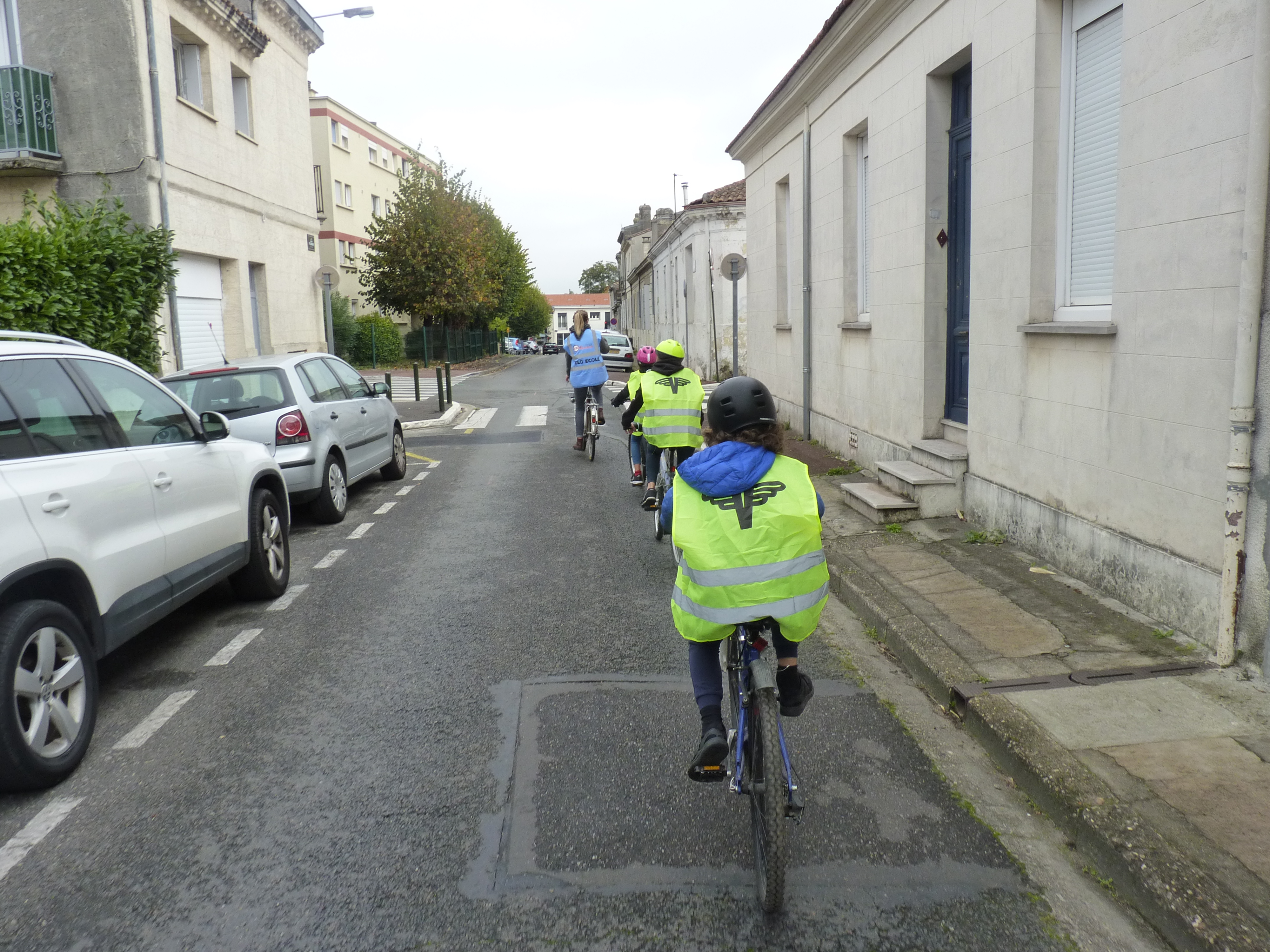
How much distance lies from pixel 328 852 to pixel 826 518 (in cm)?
591

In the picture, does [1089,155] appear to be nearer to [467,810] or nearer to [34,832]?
[467,810]

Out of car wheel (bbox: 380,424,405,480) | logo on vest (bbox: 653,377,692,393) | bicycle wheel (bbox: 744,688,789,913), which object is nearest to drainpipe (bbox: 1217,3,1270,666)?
bicycle wheel (bbox: 744,688,789,913)

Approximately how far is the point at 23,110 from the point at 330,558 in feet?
33.5

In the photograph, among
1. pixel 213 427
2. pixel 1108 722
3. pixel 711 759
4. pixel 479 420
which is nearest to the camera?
pixel 711 759

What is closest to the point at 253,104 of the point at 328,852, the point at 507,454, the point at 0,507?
the point at 507,454

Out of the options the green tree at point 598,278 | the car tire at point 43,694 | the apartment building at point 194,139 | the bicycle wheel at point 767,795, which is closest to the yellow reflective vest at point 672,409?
the car tire at point 43,694

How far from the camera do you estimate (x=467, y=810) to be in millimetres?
3672

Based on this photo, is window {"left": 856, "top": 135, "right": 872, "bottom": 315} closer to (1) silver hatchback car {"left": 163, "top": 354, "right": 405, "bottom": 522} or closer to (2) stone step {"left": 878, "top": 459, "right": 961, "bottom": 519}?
(2) stone step {"left": 878, "top": 459, "right": 961, "bottom": 519}

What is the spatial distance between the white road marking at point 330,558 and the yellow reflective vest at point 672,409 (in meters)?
2.61

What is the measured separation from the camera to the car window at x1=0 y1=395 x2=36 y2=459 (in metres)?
4.04

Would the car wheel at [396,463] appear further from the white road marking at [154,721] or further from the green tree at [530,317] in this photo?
the green tree at [530,317]

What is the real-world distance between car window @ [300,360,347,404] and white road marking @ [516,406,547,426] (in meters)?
7.75

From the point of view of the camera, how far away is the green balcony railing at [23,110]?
45.9 ft

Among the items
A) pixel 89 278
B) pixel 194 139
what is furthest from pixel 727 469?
pixel 194 139
